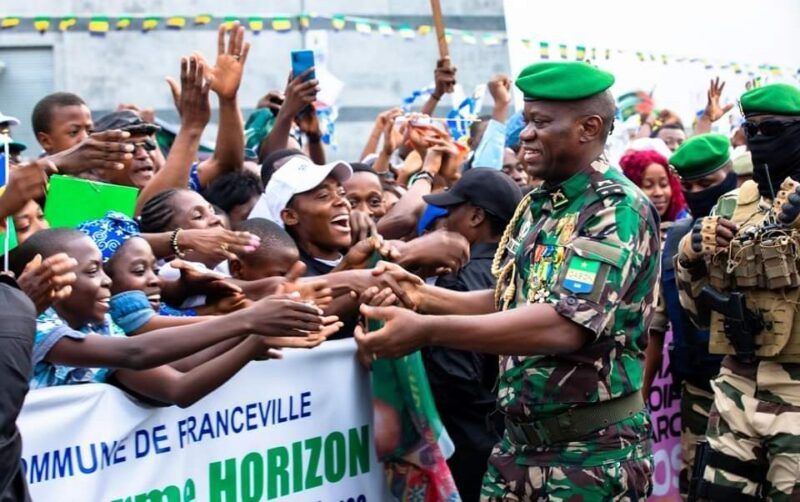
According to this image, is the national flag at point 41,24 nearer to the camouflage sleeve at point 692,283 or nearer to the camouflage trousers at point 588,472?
the camouflage sleeve at point 692,283

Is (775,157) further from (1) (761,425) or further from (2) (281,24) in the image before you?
(2) (281,24)

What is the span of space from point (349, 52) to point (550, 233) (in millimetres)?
12060

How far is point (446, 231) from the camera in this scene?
226 inches

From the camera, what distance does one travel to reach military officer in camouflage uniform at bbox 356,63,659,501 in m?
4.15

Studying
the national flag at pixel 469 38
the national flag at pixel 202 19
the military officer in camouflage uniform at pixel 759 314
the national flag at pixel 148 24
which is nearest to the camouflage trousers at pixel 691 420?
the military officer in camouflage uniform at pixel 759 314

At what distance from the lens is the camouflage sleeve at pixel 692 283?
5770 millimetres

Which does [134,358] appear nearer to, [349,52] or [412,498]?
[412,498]

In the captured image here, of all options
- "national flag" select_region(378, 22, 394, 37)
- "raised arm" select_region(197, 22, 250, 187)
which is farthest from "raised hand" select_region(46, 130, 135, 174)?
"national flag" select_region(378, 22, 394, 37)

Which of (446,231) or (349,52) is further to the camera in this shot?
(349,52)

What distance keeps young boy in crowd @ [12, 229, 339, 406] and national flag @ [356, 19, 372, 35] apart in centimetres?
1077

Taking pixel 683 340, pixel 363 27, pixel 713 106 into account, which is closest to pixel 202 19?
pixel 363 27

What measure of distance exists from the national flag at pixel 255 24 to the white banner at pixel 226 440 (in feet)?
36.1

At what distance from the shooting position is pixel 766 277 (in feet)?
17.7

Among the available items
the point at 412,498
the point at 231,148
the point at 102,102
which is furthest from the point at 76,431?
the point at 102,102
